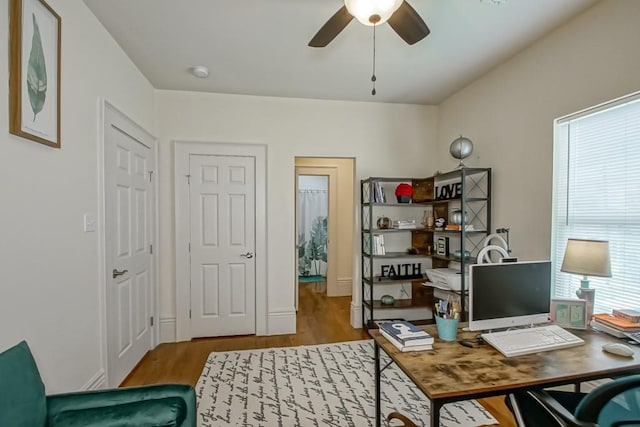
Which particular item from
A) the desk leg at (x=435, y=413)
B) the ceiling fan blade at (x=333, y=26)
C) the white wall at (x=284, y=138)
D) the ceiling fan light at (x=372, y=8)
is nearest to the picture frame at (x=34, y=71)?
the ceiling fan blade at (x=333, y=26)

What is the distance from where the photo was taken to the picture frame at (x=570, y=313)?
1.79 m

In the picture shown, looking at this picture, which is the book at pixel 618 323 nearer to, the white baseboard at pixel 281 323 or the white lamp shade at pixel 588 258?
the white lamp shade at pixel 588 258

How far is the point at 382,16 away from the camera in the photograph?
1550 millimetres

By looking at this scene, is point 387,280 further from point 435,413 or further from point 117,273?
point 117,273

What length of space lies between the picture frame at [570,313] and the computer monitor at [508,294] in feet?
0.44

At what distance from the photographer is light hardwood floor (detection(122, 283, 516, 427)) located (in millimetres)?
2576

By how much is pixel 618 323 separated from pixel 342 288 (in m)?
3.83

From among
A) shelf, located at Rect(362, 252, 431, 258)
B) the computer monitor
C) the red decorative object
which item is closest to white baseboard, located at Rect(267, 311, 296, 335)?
shelf, located at Rect(362, 252, 431, 258)

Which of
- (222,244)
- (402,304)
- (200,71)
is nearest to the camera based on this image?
(200,71)

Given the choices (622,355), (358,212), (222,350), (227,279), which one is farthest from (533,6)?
(222,350)

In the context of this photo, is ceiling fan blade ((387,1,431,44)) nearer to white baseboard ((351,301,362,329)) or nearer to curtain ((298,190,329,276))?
white baseboard ((351,301,362,329))

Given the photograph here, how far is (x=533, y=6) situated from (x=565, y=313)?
1918 mm

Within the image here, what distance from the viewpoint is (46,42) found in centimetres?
157

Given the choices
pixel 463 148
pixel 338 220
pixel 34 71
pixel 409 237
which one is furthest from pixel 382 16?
pixel 338 220
